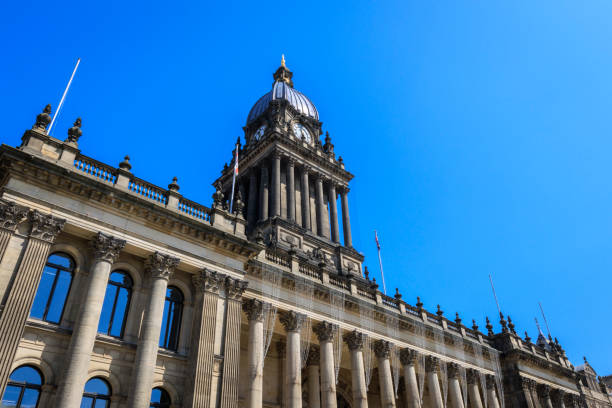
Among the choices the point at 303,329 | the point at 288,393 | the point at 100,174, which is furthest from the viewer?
the point at 303,329

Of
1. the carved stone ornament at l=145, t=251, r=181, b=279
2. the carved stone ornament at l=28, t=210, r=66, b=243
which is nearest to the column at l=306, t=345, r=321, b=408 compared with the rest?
the carved stone ornament at l=145, t=251, r=181, b=279

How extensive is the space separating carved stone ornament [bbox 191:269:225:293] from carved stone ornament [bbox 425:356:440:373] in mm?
19080

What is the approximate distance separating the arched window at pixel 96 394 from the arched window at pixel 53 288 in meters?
3.07

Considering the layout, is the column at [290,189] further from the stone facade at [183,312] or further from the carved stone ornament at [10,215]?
the carved stone ornament at [10,215]

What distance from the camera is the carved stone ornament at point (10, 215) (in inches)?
765

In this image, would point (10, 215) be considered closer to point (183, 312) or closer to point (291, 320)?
point (183, 312)

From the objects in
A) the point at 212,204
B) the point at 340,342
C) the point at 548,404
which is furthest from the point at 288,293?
the point at 548,404

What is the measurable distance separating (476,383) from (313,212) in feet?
73.0

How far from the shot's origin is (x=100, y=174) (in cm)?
2356

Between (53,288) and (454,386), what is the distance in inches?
1161

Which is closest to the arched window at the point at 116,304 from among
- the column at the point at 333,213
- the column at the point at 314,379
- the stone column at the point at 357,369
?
the column at the point at 314,379

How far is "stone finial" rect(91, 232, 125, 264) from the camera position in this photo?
21562 millimetres

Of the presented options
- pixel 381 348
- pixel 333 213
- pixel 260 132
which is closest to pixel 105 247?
pixel 381 348

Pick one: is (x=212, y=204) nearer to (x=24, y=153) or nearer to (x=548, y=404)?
(x=24, y=153)
